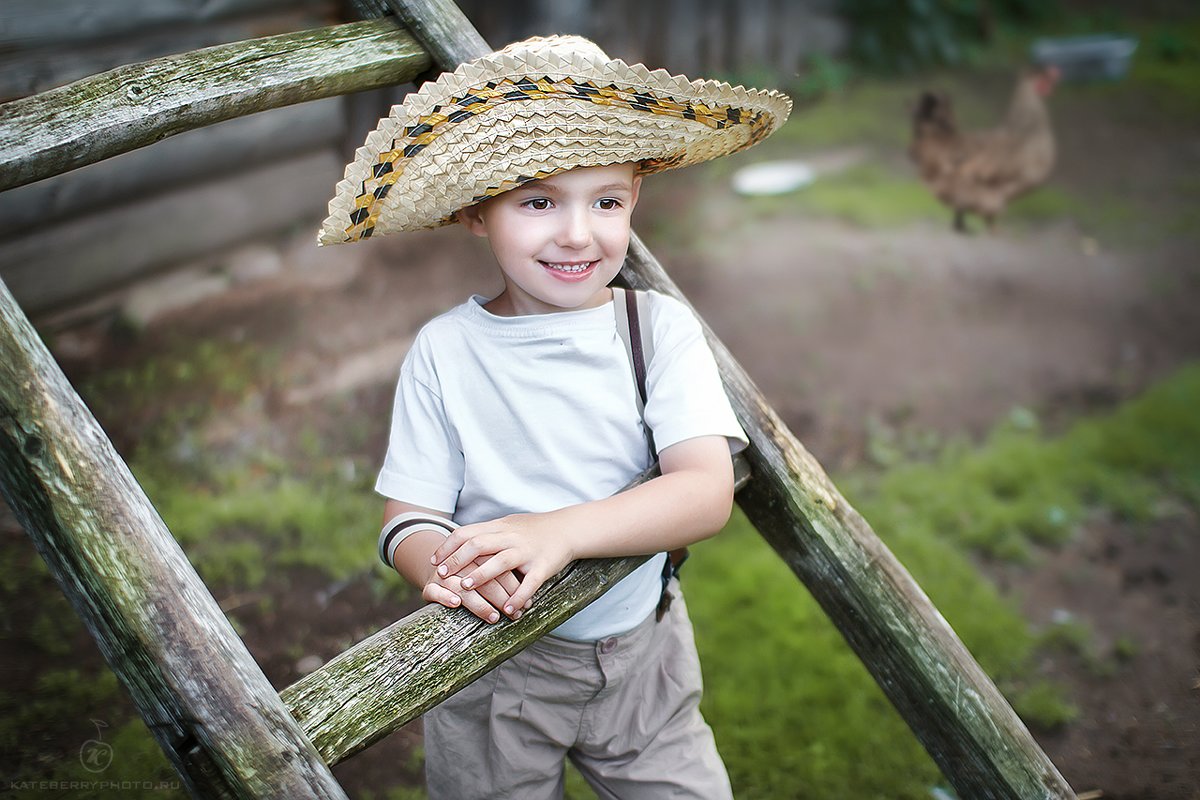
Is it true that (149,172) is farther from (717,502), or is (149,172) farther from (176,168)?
(717,502)

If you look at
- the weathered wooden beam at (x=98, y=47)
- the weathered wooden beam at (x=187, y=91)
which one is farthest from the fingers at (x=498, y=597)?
the weathered wooden beam at (x=98, y=47)

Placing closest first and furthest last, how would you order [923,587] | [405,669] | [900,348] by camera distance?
[405,669], [923,587], [900,348]

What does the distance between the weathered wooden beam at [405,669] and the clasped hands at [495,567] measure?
26mm

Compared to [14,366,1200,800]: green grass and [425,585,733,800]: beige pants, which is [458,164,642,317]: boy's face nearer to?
[425,585,733,800]: beige pants

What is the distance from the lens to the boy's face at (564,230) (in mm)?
1511

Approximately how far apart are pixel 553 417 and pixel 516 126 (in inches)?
17.3

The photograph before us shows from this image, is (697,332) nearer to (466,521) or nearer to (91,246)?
(466,521)

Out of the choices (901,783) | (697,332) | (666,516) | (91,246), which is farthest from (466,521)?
(91,246)

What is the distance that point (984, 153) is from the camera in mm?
4594

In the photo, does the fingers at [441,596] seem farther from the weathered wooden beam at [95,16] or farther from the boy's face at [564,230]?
the weathered wooden beam at [95,16]

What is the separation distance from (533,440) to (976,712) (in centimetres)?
87

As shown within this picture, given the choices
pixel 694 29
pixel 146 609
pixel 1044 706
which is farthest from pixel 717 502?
pixel 694 29

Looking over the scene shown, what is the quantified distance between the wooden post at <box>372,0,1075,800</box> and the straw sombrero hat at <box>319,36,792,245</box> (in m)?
0.42

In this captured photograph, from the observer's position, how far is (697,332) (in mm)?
1689
